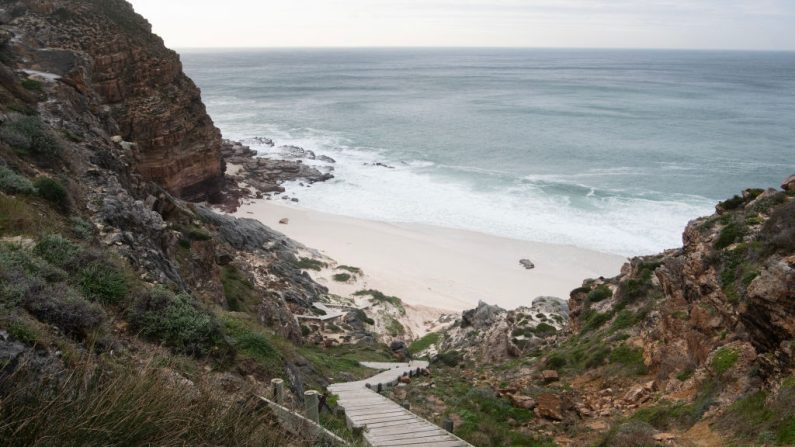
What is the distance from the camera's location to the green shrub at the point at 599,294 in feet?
54.7

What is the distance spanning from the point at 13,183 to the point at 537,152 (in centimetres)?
5403

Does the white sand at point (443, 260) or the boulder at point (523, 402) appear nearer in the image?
the boulder at point (523, 402)

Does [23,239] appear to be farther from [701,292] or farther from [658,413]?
[701,292]

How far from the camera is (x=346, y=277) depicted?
28344 millimetres

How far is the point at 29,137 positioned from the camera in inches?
502

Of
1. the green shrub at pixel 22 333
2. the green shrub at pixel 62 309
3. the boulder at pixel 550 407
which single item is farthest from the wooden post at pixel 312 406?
the boulder at pixel 550 407

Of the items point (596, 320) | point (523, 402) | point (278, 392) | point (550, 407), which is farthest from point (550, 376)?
point (278, 392)

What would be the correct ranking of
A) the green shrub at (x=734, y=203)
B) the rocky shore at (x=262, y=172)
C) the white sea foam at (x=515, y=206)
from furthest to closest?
the rocky shore at (x=262, y=172) < the white sea foam at (x=515, y=206) < the green shrub at (x=734, y=203)

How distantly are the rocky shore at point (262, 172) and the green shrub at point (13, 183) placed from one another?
2897cm

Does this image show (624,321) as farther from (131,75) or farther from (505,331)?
(131,75)

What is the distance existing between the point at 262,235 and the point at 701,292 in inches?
892

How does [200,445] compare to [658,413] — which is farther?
[658,413]

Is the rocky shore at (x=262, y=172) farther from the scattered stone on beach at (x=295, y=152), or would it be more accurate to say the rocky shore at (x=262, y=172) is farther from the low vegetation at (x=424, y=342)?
the low vegetation at (x=424, y=342)

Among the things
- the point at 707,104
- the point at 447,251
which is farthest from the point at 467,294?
the point at 707,104
